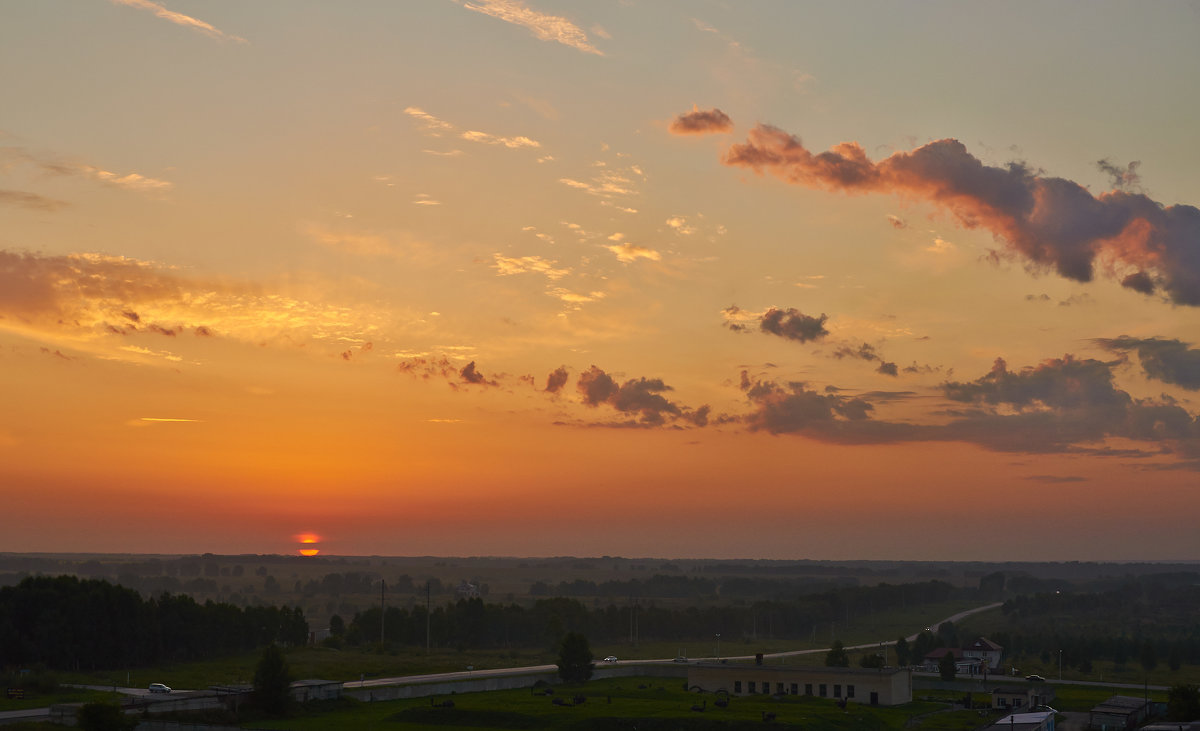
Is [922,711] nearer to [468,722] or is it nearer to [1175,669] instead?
[468,722]

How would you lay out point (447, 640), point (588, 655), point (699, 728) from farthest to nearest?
point (447, 640) < point (588, 655) < point (699, 728)

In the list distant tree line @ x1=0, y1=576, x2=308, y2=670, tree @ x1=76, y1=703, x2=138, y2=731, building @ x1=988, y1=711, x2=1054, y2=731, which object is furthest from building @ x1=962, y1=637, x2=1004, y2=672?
tree @ x1=76, y1=703, x2=138, y2=731

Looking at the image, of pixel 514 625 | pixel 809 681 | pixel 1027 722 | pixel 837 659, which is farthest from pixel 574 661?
pixel 514 625

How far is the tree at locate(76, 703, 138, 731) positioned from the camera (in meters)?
71.4

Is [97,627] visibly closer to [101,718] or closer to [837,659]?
[101,718]

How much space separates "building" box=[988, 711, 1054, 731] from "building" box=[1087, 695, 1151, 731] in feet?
27.1

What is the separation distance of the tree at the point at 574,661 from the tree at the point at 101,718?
53.4 meters

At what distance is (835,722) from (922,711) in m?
A: 15.0

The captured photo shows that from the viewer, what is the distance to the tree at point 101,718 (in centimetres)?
7144

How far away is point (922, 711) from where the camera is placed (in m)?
100

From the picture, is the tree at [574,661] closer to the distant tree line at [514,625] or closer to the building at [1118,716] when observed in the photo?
the distant tree line at [514,625]

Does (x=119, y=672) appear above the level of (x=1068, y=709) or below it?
above

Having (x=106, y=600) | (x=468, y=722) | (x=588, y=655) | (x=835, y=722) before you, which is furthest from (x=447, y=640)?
(x=835, y=722)

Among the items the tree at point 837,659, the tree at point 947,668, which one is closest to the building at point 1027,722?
the tree at point 837,659
